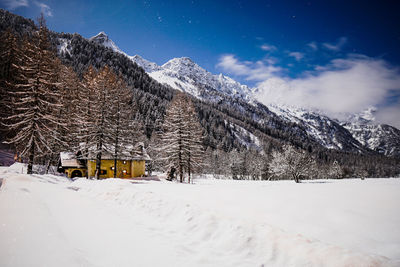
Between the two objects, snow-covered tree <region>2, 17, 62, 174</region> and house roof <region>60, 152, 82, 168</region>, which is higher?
snow-covered tree <region>2, 17, 62, 174</region>

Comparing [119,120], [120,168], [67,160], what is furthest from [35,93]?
[120,168]

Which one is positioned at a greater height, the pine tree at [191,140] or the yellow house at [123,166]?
the pine tree at [191,140]

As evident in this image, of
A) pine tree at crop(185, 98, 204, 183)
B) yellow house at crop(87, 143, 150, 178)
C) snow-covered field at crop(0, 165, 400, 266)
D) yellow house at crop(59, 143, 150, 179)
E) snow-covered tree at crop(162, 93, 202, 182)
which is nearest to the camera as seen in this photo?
snow-covered field at crop(0, 165, 400, 266)

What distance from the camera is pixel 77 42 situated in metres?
174

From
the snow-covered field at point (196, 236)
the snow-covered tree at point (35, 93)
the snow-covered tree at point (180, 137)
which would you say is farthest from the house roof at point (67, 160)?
the snow-covered field at point (196, 236)

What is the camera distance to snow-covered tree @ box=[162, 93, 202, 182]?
26.2 meters

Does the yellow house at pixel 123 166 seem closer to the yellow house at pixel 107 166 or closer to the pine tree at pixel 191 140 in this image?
the yellow house at pixel 107 166

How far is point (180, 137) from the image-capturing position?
26.1m

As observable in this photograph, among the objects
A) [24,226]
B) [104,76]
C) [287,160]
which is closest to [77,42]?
[104,76]

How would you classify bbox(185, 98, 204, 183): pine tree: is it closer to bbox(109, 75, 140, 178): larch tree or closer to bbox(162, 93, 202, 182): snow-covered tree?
bbox(162, 93, 202, 182): snow-covered tree

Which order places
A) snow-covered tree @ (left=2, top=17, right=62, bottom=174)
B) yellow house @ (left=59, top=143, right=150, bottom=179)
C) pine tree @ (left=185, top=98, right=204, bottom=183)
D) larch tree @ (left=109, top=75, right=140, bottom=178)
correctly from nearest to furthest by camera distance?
snow-covered tree @ (left=2, top=17, right=62, bottom=174), larch tree @ (left=109, top=75, right=140, bottom=178), pine tree @ (left=185, top=98, right=204, bottom=183), yellow house @ (left=59, top=143, right=150, bottom=179)

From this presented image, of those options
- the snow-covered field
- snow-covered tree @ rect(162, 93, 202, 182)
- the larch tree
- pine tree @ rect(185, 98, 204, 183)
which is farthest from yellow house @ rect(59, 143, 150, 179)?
the snow-covered field

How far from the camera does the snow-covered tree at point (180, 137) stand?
2617 centimetres

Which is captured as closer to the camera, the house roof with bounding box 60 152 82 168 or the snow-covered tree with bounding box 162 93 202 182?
the snow-covered tree with bounding box 162 93 202 182
